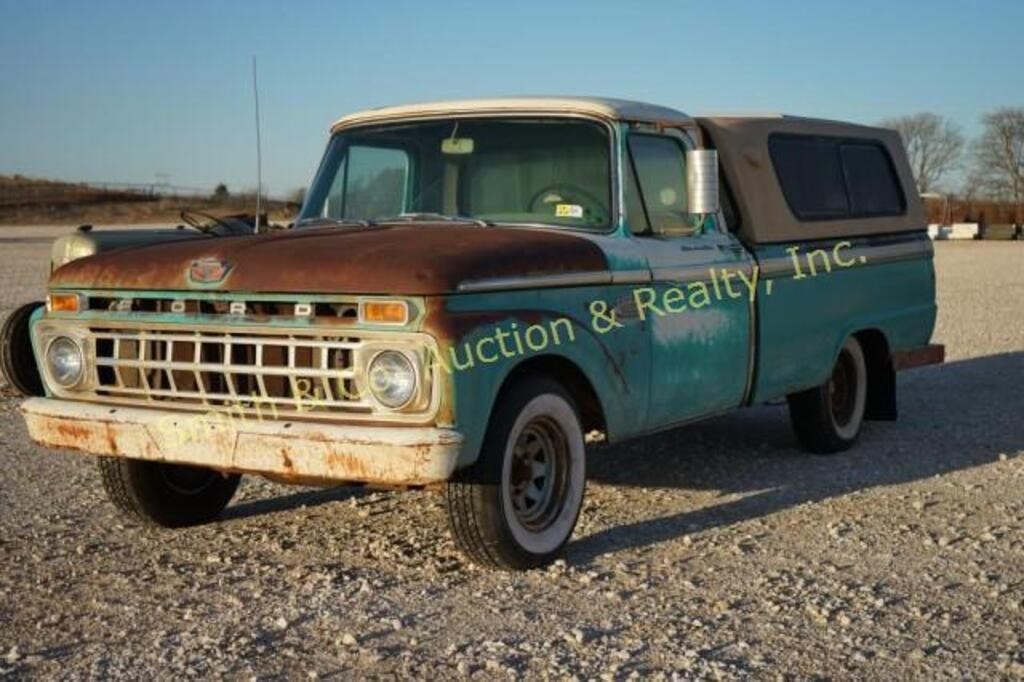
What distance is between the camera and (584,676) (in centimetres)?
383

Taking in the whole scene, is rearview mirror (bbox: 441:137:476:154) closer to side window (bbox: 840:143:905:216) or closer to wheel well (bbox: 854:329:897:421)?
side window (bbox: 840:143:905:216)

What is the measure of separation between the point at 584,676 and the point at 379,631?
32.0 inches

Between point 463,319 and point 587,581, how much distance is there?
1.19 meters

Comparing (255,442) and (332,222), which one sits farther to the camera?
(332,222)

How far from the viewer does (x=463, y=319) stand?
4492mm

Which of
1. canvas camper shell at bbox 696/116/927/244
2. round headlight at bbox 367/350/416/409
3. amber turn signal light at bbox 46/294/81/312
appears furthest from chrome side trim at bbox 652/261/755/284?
amber turn signal light at bbox 46/294/81/312

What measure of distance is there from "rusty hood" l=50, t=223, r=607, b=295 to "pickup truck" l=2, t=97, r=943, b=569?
0.04 ft

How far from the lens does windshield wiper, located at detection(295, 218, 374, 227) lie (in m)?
5.93

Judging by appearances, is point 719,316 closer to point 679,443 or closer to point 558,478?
point 558,478

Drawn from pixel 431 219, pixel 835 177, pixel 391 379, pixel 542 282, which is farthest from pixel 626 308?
pixel 835 177

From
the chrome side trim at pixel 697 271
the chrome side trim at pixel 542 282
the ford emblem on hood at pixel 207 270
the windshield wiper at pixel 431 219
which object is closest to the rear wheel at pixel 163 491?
the ford emblem on hood at pixel 207 270

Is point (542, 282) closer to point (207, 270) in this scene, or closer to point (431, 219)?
point (431, 219)

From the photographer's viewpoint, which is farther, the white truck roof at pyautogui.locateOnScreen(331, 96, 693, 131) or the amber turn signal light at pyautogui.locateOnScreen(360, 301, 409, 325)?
the white truck roof at pyautogui.locateOnScreen(331, 96, 693, 131)

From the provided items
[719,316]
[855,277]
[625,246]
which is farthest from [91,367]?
[855,277]
